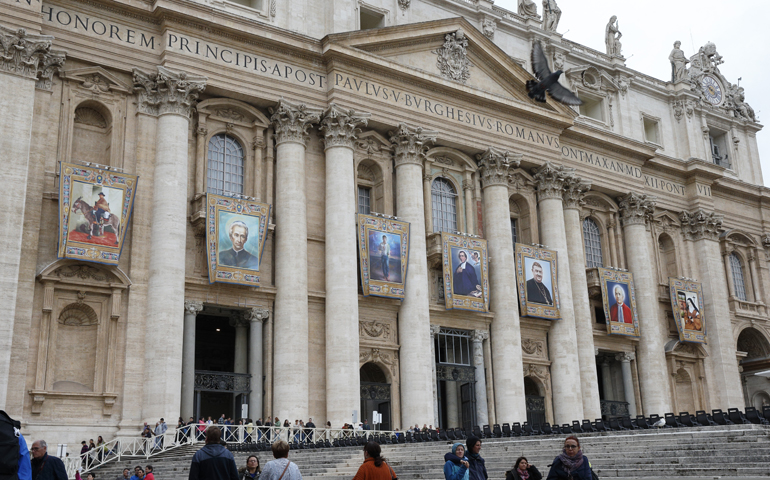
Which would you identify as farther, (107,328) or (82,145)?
(82,145)

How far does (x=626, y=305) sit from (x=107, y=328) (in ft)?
76.1

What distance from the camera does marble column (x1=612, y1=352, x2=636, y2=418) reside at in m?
37.9

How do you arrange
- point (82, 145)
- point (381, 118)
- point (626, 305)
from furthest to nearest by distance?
1. point (626, 305)
2. point (381, 118)
3. point (82, 145)

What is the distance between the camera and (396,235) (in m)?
30.9

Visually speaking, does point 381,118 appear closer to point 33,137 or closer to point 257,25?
point 257,25

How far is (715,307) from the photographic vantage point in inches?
1645

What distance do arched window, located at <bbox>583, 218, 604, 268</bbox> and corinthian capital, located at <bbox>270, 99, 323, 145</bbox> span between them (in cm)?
1605

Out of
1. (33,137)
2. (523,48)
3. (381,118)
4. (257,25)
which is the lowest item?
(33,137)

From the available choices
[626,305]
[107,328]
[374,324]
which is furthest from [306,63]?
[626,305]

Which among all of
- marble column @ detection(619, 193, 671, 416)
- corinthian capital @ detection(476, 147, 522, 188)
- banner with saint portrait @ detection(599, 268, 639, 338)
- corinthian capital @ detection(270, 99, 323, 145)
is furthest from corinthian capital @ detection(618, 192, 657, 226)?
corinthian capital @ detection(270, 99, 323, 145)

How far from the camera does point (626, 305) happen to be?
124 ft

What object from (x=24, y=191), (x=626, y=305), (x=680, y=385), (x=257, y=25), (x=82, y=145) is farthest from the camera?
(x=680, y=385)

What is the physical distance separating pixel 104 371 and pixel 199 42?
38.5 ft

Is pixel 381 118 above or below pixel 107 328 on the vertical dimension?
above
